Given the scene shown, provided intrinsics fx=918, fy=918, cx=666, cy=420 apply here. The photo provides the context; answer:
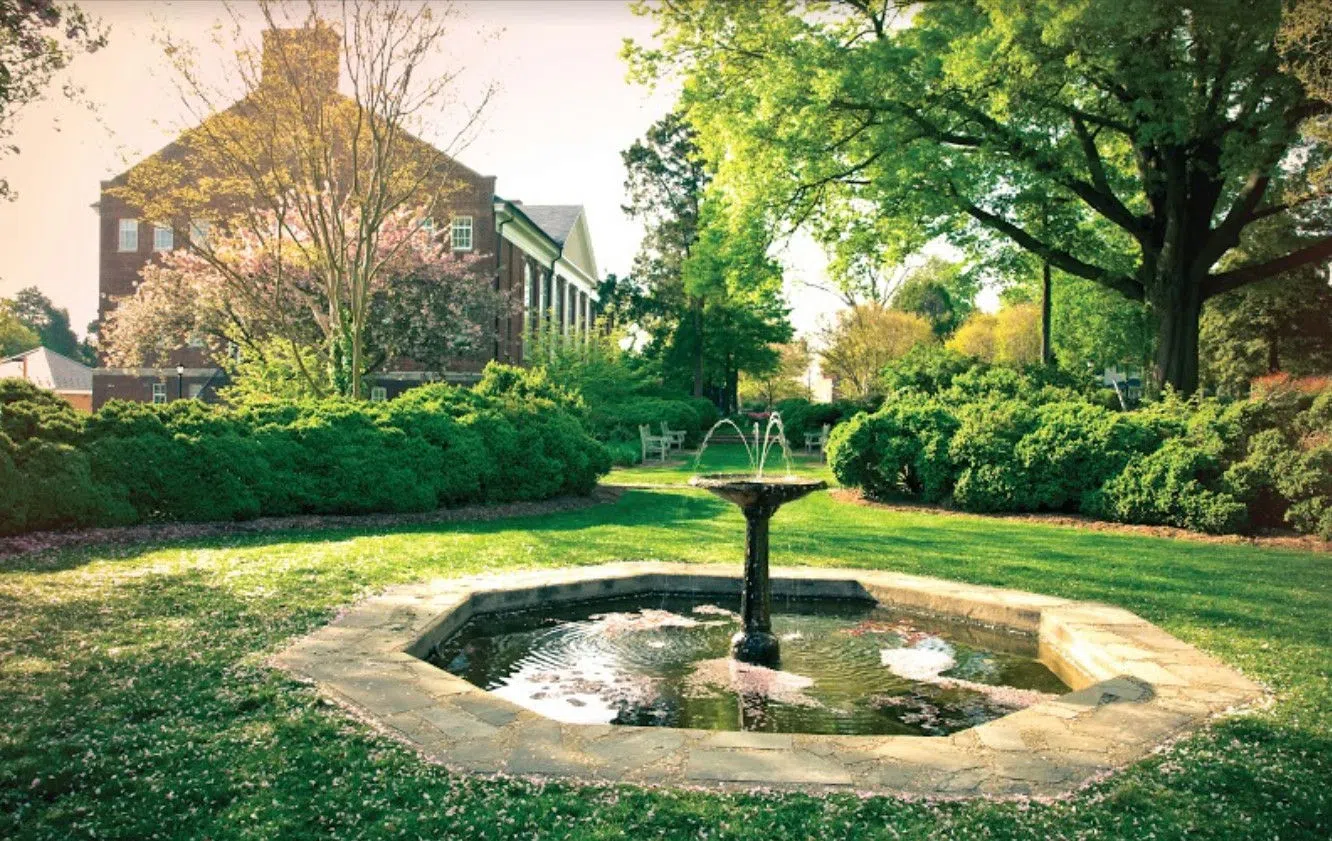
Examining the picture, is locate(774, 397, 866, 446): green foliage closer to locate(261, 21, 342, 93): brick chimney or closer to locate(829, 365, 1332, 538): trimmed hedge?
locate(829, 365, 1332, 538): trimmed hedge

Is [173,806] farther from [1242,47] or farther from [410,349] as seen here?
[410,349]

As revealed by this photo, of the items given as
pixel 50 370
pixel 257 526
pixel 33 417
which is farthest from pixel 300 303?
pixel 50 370

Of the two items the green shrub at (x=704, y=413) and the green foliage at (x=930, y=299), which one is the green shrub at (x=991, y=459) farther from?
the green foliage at (x=930, y=299)

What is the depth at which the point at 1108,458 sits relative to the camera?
43.5ft

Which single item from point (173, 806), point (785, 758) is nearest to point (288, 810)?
point (173, 806)

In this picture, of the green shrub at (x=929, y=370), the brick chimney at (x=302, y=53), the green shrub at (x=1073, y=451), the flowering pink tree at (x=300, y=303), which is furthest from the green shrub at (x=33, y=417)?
the green shrub at (x=929, y=370)

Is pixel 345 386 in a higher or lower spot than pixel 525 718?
higher

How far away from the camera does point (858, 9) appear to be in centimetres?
1878

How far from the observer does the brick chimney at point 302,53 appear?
54.9 ft

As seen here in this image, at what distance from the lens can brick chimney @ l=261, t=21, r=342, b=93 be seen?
1673cm

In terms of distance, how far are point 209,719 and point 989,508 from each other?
486 inches

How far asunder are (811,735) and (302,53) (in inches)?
660

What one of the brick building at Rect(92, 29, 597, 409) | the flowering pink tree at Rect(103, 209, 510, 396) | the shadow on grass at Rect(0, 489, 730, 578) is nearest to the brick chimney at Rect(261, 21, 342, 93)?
the flowering pink tree at Rect(103, 209, 510, 396)

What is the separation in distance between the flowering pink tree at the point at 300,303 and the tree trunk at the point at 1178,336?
16.4m
